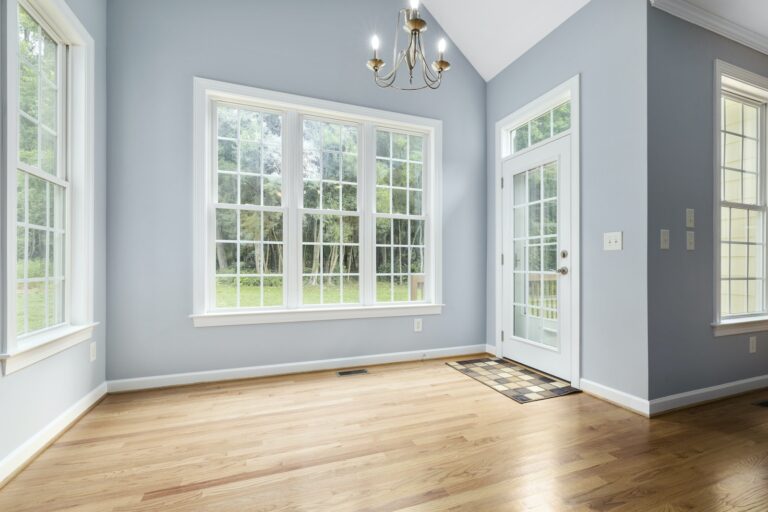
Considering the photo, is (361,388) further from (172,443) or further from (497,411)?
(172,443)

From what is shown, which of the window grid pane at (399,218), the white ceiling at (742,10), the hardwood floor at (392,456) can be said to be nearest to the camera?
the hardwood floor at (392,456)

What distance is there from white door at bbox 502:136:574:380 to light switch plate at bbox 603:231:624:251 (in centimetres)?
33

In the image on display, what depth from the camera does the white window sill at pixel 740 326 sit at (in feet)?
8.80

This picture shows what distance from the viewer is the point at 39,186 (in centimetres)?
210

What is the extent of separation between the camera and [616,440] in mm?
2039

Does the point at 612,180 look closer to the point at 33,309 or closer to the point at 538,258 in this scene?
the point at 538,258

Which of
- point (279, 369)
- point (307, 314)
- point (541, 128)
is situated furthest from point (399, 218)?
point (279, 369)

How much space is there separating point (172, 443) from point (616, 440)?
2491 mm

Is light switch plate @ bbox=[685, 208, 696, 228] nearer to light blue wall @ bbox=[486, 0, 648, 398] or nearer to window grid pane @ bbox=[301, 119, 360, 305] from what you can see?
light blue wall @ bbox=[486, 0, 648, 398]

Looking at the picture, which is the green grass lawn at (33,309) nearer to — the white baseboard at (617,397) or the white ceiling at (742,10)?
the white baseboard at (617,397)

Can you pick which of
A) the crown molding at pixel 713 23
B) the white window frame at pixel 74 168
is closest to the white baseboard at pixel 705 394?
the crown molding at pixel 713 23

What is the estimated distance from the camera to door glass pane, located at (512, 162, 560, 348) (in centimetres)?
316

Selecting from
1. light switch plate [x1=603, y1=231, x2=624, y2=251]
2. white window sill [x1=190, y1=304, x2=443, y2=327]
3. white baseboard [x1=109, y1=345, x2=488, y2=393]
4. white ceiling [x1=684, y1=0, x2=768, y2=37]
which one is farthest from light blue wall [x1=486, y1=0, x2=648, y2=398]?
white window sill [x1=190, y1=304, x2=443, y2=327]

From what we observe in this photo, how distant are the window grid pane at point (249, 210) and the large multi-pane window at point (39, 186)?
1.01 metres
